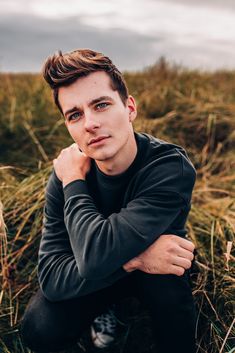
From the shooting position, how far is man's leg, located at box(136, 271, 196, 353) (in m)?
1.97

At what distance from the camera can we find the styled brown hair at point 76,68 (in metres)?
1.99

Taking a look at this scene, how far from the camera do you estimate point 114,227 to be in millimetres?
1852

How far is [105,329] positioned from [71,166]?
34.0 inches

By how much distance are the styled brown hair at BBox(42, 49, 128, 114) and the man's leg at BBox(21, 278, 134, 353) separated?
34.6 inches

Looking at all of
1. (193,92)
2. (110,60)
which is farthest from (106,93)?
(193,92)

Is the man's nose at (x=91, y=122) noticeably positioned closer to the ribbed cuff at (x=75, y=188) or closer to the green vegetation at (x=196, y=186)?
the ribbed cuff at (x=75, y=188)

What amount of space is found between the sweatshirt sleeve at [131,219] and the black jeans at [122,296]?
8.8 inches

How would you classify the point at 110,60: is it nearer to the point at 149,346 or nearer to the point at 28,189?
the point at 28,189

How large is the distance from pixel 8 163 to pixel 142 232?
85.0 inches

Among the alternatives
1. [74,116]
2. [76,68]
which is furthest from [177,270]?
[76,68]

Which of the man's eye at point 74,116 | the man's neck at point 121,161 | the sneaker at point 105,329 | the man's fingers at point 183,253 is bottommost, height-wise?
the sneaker at point 105,329

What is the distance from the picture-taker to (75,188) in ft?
6.69

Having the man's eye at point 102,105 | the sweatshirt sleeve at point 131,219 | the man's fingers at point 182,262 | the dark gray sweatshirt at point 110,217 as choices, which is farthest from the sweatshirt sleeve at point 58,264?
the man's eye at point 102,105

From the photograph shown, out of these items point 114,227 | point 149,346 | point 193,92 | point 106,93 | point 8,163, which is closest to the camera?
point 114,227
